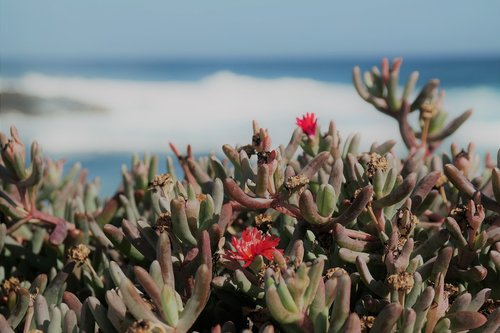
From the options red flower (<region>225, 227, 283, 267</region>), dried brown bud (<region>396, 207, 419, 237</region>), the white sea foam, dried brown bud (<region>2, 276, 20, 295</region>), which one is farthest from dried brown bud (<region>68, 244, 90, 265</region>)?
the white sea foam

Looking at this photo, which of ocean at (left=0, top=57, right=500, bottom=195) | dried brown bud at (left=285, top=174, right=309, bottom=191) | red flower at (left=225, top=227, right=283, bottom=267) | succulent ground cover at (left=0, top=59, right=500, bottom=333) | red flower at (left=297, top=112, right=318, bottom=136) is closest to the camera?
succulent ground cover at (left=0, top=59, right=500, bottom=333)

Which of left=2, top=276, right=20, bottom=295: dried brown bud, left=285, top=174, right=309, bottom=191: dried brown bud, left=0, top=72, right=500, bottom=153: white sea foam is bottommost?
left=0, top=72, right=500, bottom=153: white sea foam

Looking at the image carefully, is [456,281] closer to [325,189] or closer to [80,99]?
[325,189]

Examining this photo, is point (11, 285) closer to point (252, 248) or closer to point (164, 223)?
point (164, 223)

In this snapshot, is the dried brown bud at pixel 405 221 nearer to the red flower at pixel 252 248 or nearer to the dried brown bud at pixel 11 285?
the red flower at pixel 252 248

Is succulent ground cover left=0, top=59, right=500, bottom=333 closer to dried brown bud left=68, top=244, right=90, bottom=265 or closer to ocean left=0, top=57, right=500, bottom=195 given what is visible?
dried brown bud left=68, top=244, right=90, bottom=265
